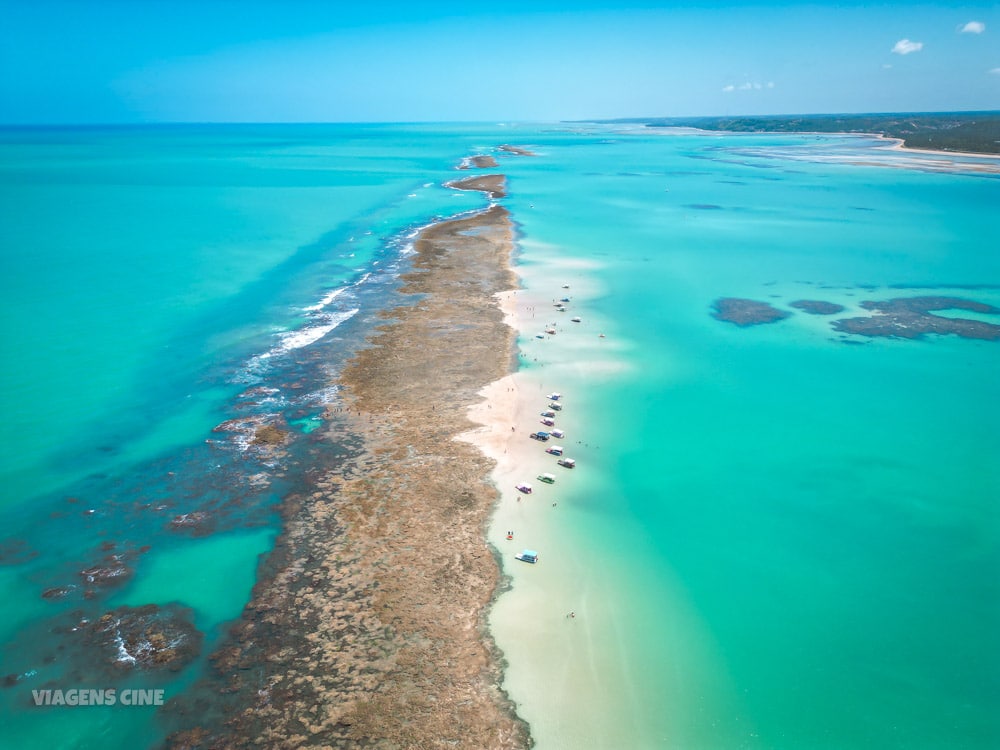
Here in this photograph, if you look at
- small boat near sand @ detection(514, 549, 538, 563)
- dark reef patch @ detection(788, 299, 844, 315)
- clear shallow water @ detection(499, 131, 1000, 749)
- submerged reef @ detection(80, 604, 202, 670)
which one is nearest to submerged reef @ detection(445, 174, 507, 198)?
clear shallow water @ detection(499, 131, 1000, 749)

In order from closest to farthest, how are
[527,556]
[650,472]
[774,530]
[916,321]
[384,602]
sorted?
[384,602] < [527,556] < [774,530] < [650,472] < [916,321]

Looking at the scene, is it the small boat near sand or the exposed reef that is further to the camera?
the exposed reef

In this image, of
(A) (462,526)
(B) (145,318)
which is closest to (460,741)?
(A) (462,526)

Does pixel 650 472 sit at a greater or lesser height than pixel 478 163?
lesser

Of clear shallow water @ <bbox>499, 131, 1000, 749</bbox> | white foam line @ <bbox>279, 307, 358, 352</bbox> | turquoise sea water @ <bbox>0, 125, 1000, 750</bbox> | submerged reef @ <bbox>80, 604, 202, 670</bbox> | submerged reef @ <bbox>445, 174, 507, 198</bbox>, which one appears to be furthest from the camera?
submerged reef @ <bbox>445, 174, 507, 198</bbox>

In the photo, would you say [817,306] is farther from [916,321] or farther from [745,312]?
[916,321]

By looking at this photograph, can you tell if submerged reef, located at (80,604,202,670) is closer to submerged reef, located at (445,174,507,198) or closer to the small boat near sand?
the small boat near sand

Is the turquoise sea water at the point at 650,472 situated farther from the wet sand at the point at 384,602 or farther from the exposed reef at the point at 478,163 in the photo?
the exposed reef at the point at 478,163

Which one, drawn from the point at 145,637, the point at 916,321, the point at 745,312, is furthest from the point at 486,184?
the point at 145,637
